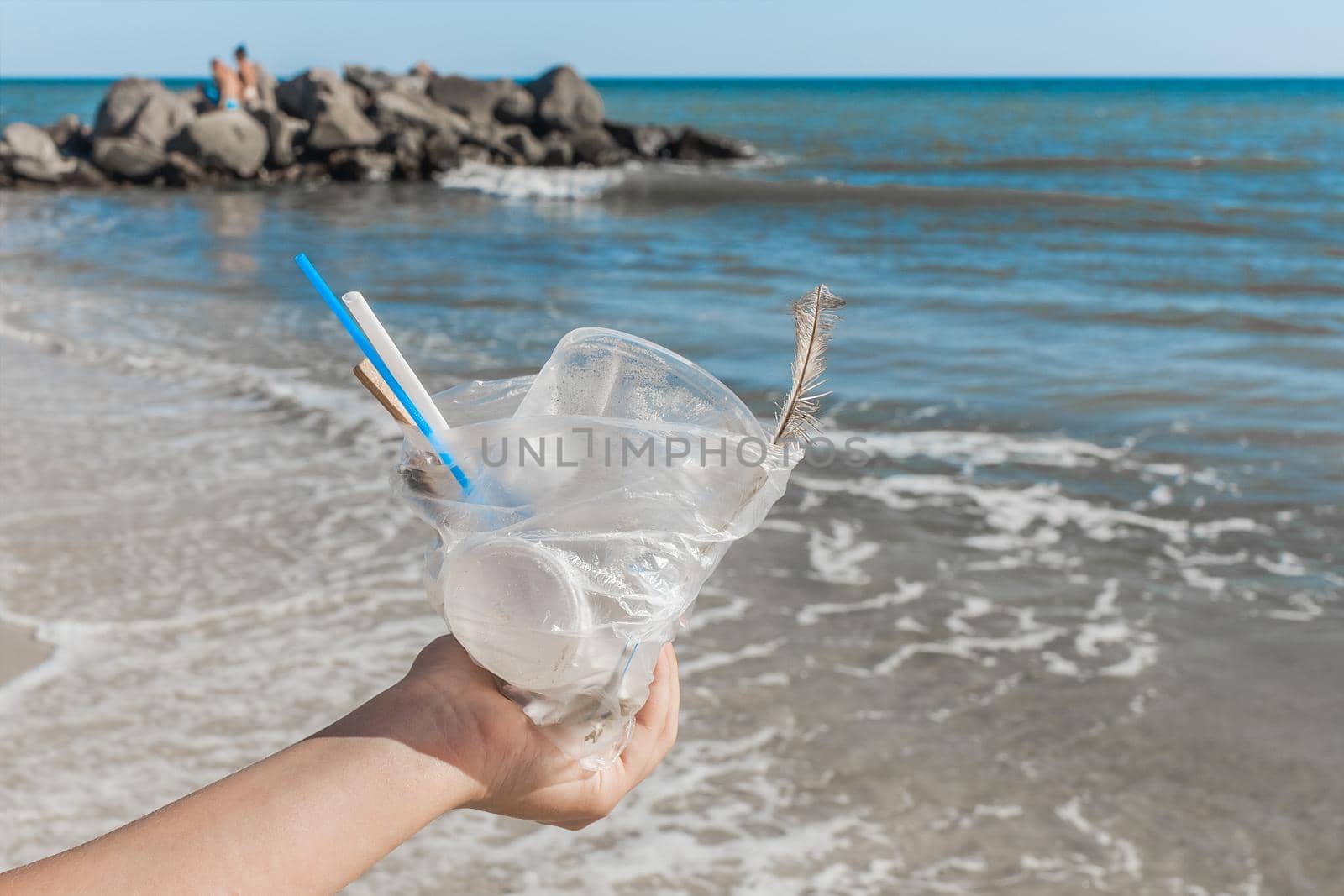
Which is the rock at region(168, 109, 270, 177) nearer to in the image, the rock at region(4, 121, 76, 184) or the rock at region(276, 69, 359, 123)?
the rock at region(276, 69, 359, 123)

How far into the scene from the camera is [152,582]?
389cm

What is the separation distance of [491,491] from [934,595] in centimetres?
306

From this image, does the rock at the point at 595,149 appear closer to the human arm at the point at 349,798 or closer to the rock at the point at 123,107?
the rock at the point at 123,107

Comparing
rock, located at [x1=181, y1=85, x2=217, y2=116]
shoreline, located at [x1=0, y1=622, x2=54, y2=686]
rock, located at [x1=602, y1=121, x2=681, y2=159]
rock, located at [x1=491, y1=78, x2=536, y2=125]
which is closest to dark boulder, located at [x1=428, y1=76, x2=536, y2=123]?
rock, located at [x1=491, y1=78, x2=536, y2=125]

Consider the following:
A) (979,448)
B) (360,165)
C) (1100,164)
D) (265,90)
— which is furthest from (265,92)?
(979,448)

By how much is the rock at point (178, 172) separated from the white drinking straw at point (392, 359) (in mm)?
21585

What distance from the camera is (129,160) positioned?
2052 cm

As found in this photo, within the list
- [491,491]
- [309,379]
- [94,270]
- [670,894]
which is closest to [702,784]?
[670,894]

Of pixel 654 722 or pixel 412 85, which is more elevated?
pixel 412 85

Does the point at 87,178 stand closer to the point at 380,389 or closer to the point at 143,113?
the point at 143,113

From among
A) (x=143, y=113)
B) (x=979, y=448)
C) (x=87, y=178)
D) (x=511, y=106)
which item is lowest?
(x=979, y=448)

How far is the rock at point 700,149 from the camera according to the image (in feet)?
89.7

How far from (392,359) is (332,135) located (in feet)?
74.2

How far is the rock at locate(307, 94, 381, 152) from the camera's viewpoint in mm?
22109
